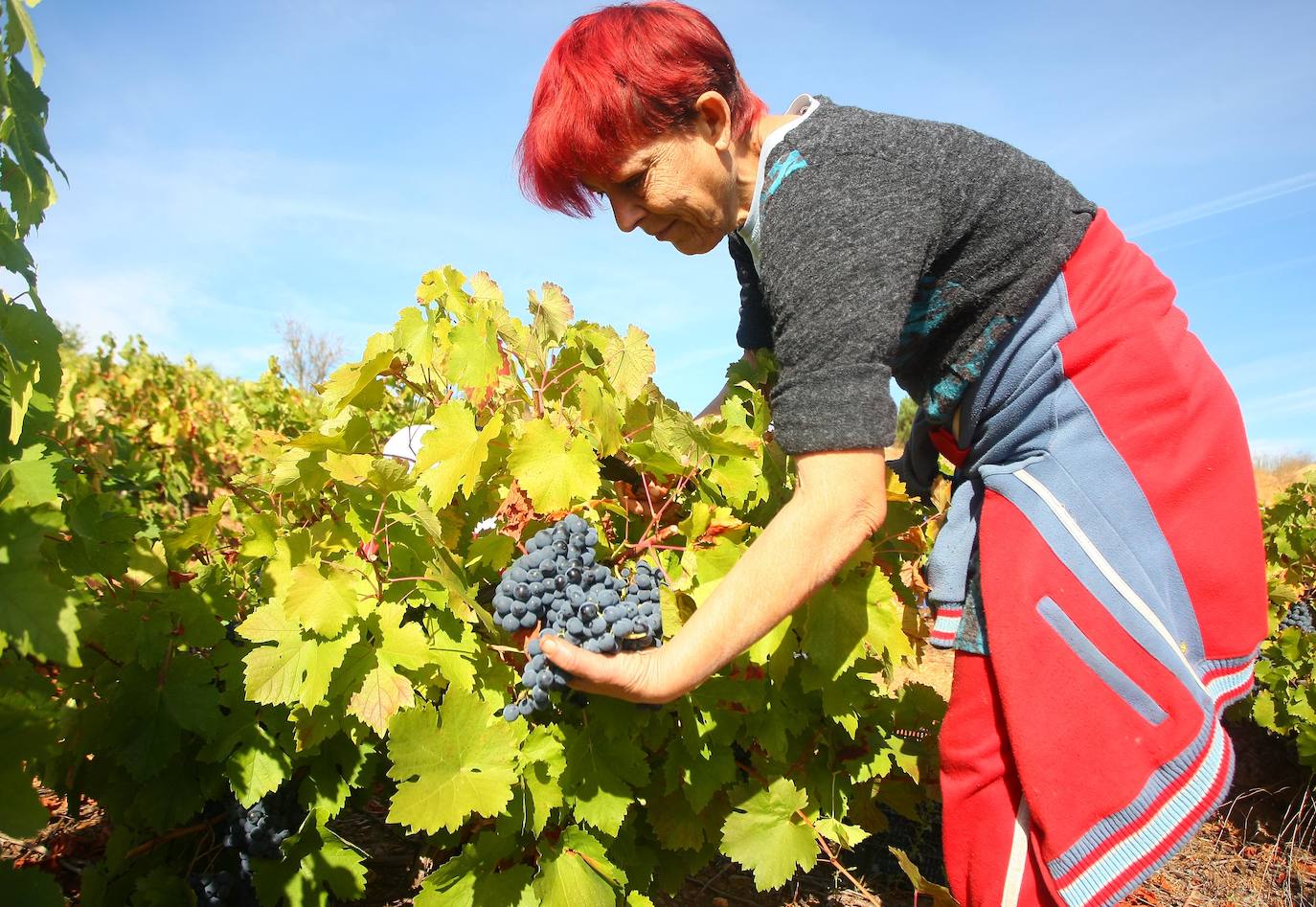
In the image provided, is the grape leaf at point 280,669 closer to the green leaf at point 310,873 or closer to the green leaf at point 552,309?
the green leaf at point 310,873

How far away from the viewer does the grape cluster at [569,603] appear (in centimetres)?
139

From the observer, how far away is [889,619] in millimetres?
1812

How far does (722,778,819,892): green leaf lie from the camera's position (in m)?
1.99

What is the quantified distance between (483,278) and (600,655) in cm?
124

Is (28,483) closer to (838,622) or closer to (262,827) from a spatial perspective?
(262,827)

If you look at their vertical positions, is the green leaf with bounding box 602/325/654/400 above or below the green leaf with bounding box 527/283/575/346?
below

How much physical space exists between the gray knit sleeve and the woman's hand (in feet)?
1.32

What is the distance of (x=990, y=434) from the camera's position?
1.69 metres

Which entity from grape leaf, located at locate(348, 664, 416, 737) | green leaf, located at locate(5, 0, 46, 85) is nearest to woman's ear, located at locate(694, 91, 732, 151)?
green leaf, located at locate(5, 0, 46, 85)

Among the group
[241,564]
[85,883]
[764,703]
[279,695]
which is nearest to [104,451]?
[241,564]

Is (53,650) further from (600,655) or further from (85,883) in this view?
(85,883)

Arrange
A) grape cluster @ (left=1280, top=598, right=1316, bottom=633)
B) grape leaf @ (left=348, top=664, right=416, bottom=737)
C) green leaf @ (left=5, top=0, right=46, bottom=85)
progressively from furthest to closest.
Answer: grape cluster @ (left=1280, top=598, right=1316, bottom=633) → grape leaf @ (left=348, top=664, right=416, bottom=737) → green leaf @ (left=5, top=0, right=46, bottom=85)

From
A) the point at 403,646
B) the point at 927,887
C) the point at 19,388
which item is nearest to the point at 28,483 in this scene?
the point at 19,388

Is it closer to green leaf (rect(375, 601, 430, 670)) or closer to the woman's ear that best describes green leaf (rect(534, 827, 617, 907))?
green leaf (rect(375, 601, 430, 670))
